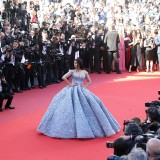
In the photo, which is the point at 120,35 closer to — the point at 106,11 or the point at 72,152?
the point at 106,11

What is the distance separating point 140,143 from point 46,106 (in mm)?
6788

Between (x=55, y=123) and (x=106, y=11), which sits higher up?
(x=106, y=11)

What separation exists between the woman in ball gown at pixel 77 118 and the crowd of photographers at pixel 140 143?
1615mm

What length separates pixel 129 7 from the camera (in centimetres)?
2519

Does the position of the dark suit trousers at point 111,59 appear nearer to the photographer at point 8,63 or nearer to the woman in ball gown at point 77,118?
the photographer at point 8,63

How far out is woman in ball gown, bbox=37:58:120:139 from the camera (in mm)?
8047

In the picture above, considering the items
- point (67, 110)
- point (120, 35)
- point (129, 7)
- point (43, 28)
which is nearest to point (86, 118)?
point (67, 110)

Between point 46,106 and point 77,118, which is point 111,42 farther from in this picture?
point 77,118

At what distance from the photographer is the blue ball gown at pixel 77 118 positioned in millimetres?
8047

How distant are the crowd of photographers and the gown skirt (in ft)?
5.30

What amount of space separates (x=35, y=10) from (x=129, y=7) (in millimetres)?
7425

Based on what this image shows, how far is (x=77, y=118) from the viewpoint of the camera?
26.5 ft

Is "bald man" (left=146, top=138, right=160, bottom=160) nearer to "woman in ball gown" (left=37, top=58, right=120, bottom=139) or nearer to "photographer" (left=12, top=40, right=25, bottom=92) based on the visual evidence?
"woman in ball gown" (left=37, top=58, right=120, bottom=139)

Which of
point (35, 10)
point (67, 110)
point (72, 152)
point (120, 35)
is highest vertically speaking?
point (35, 10)
